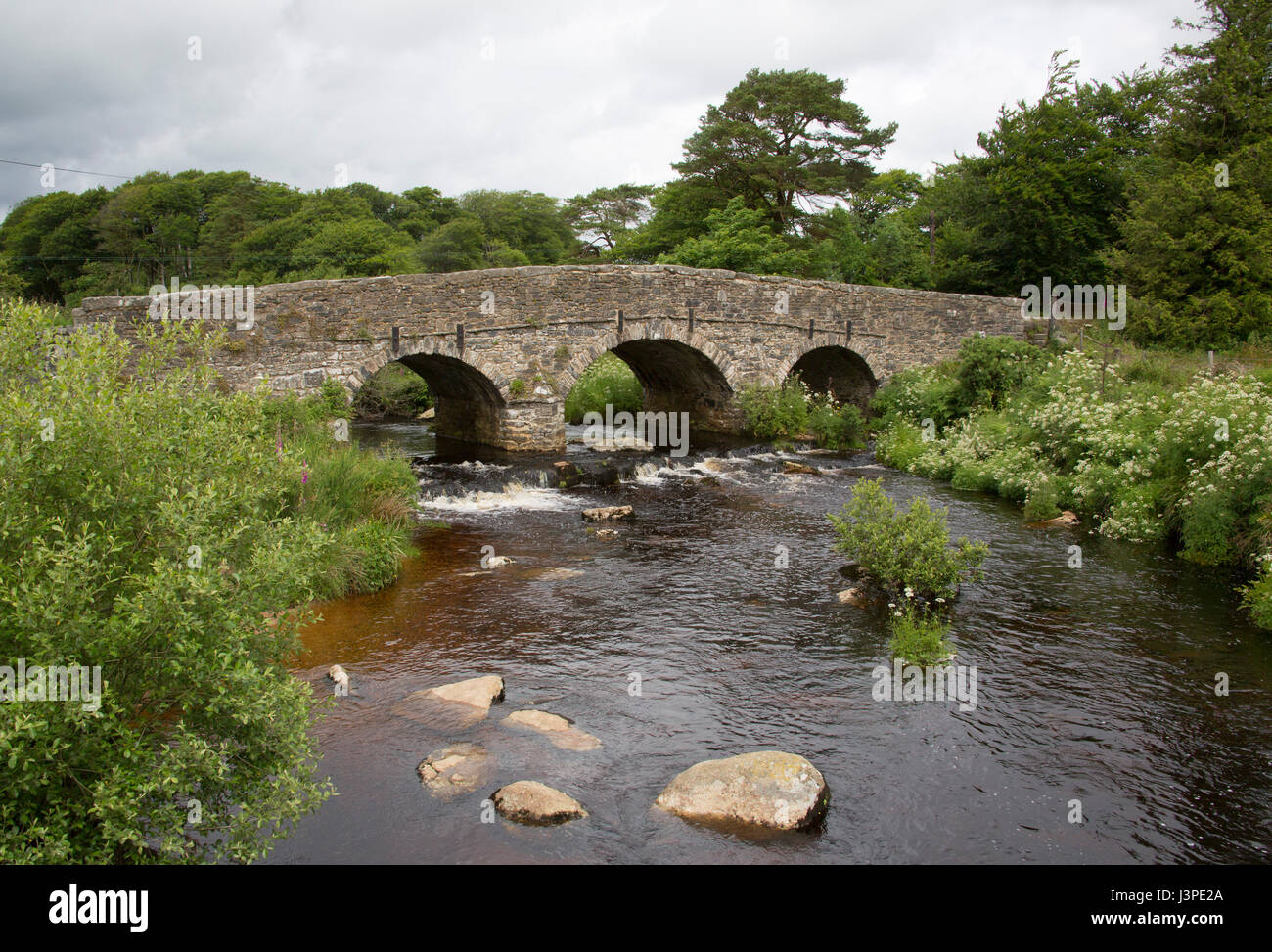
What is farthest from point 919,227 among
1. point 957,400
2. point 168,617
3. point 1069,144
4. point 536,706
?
point 168,617

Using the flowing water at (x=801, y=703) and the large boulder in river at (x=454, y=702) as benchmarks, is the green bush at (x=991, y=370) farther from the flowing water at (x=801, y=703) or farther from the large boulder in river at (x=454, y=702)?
the large boulder in river at (x=454, y=702)

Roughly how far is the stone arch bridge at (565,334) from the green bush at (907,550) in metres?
8.29

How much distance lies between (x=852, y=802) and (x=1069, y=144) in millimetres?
28979

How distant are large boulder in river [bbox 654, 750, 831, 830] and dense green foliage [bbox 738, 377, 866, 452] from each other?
16742 millimetres

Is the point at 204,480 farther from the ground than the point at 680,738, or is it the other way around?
the point at 204,480

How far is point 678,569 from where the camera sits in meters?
11.0

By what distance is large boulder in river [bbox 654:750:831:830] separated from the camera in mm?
5402

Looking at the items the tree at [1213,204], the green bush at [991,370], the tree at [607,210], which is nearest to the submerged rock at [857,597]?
the green bush at [991,370]

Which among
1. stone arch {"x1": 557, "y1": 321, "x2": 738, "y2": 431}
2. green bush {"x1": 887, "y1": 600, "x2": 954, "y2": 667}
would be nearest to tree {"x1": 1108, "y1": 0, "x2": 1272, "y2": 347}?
stone arch {"x1": 557, "y1": 321, "x2": 738, "y2": 431}

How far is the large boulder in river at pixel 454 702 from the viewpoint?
6.72m

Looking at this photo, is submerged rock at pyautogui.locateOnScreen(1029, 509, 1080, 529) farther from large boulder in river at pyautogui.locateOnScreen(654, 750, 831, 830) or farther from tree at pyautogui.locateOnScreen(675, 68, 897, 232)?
tree at pyautogui.locateOnScreen(675, 68, 897, 232)

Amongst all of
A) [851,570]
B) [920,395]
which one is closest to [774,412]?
[920,395]

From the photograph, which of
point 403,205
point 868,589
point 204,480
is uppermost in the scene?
point 403,205
